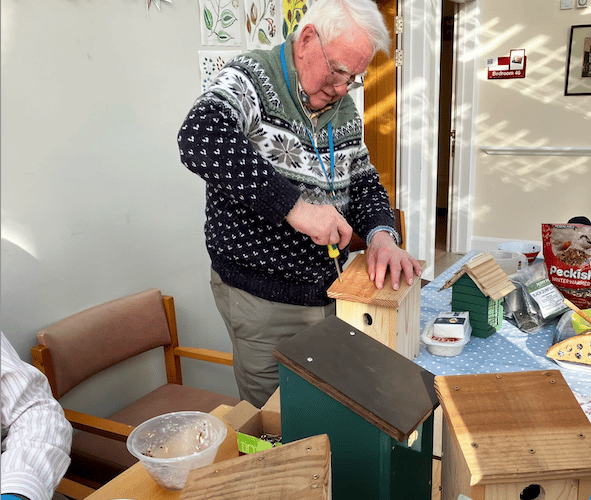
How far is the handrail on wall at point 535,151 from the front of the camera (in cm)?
450

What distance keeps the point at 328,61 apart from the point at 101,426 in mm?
1115

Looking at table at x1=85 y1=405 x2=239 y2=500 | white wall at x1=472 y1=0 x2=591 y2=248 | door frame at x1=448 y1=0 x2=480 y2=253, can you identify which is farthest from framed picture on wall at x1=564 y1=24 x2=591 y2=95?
table at x1=85 y1=405 x2=239 y2=500

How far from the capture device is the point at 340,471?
2.40 feet

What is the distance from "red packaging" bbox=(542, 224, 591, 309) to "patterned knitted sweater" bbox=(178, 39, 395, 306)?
1.73 feet

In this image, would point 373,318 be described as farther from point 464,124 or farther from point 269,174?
point 464,124

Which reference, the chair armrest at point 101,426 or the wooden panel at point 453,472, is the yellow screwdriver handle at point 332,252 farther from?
the chair armrest at point 101,426

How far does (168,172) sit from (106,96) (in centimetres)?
39

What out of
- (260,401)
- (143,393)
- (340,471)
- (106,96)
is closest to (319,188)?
(260,401)

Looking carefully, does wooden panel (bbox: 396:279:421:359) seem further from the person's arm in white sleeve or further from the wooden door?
the wooden door

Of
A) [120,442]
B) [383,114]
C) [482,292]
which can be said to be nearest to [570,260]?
[482,292]

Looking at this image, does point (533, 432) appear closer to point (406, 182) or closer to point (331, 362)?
point (331, 362)

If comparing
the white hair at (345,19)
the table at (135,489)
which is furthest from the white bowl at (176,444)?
the white hair at (345,19)

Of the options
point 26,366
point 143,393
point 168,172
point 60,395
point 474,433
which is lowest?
point 143,393

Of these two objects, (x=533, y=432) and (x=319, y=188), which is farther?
(x=319, y=188)
